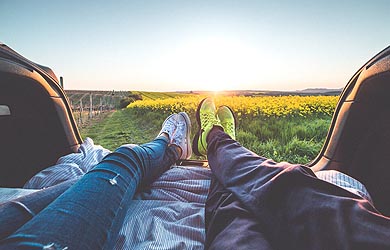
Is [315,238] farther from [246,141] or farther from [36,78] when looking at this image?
[246,141]

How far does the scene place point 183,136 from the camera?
1.37 metres

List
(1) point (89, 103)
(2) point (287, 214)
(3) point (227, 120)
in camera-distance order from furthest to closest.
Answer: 1. (1) point (89, 103)
2. (3) point (227, 120)
3. (2) point (287, 214)

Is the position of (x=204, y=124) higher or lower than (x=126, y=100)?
higher

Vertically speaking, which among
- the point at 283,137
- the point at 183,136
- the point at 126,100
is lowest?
the point at 126,100

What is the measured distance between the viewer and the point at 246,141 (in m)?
1.90

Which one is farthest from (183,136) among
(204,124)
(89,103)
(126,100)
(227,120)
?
(126,100)

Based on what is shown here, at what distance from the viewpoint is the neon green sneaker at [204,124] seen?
1.37 m

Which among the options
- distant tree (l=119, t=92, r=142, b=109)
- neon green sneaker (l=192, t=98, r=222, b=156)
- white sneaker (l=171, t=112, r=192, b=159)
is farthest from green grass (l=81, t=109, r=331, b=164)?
distant tree (l=119, t=92, r=142, b=109)

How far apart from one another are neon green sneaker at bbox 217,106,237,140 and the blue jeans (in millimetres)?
969

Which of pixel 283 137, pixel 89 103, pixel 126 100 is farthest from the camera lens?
pixel 126 100

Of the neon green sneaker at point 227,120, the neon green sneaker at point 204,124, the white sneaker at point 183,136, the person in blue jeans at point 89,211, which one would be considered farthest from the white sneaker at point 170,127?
the person in blue jeans at point 89,211

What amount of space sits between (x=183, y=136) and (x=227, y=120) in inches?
17.4

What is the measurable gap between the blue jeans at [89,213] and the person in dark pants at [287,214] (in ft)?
0.68

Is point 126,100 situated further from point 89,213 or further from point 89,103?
point 89,213
